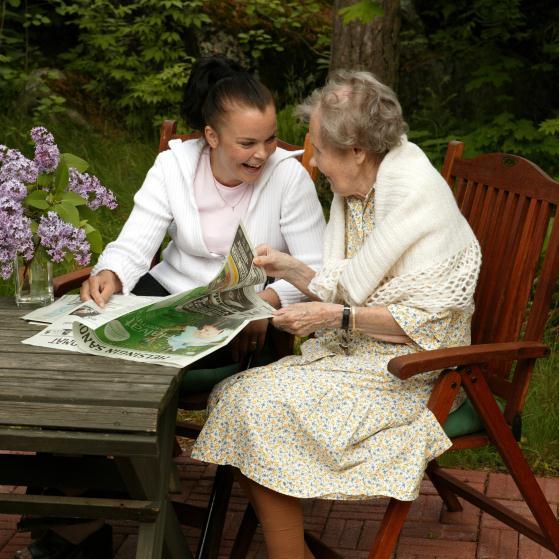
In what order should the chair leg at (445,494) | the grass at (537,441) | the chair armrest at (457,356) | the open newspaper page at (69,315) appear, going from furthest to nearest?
the grass at (537,441)
the chair leg at (445,494)
the open newspaper page at (69,315)
the chair armrest at (457,356)

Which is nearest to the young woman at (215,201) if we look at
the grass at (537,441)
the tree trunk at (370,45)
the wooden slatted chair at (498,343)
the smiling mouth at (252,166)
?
the smiling mouth at (252,166)

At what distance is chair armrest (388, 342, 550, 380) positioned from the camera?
2604mm

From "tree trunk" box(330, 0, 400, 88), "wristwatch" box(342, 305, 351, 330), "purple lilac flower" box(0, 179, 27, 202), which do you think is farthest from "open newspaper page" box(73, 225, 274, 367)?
"tree trunk" box(330, 0, 400, 88)

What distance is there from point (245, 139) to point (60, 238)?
0.77 meters

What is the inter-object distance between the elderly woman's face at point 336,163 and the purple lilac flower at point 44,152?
81 centimetres

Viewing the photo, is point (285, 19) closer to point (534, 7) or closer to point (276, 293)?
point (534, 7)

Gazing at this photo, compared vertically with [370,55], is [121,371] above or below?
below

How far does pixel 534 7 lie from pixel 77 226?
505cm

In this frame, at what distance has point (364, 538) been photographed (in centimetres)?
355

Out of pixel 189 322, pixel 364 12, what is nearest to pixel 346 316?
pixel 189 322

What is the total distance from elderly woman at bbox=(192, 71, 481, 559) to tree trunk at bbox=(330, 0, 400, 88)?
2844 mm

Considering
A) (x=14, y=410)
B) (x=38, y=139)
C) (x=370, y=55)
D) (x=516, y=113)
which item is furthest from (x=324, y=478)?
(x=516, y=113)

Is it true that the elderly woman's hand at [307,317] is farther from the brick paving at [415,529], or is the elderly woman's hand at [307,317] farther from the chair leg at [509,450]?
the brick paving at [415,529]

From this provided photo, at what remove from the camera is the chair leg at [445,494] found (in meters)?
3.54
